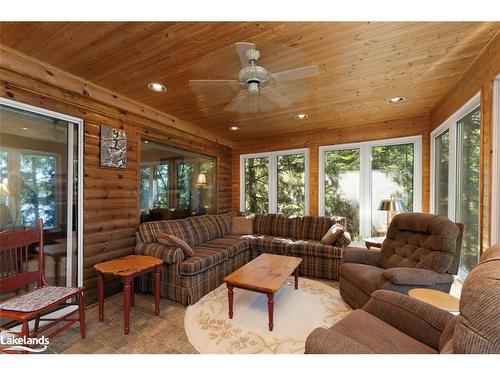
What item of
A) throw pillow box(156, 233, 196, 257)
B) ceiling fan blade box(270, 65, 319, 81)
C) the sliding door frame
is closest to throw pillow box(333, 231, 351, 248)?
throw pillow box(156, 233, 196, 257)

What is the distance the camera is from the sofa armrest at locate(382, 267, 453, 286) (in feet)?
5.95

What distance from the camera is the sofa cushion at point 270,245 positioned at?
3.59 meters

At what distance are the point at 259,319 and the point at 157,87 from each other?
2787 millimetres

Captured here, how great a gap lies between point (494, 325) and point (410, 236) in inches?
75.8

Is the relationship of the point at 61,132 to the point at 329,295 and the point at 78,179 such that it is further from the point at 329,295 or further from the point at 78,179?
the point at 329,295

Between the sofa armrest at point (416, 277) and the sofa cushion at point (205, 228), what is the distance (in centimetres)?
261

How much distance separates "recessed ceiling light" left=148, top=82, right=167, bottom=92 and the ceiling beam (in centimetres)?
55

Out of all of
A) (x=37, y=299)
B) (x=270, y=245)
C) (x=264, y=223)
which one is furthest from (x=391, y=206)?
A: (x=37, y=299)

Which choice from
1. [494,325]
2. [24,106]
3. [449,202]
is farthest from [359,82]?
[24,106]

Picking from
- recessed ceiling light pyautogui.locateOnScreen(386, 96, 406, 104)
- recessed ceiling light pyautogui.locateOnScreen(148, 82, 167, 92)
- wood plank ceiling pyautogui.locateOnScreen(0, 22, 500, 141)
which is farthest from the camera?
recessed ceiling light pyautogui.locateOnScreen(386, 96, 406, 104)

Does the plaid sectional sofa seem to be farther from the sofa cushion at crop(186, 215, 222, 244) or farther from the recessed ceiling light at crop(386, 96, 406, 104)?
the recessed ceiling light at crop(386, 96, 406, 104)

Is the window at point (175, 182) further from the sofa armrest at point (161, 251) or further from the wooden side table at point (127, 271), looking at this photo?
the wooden side table at point (127, 271)

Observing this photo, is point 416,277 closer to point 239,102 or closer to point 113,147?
point 239,102

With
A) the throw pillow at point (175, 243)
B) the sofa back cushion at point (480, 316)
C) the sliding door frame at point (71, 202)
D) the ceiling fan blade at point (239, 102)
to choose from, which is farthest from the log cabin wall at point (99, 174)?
the sofa back cushion at point (480, 316)
